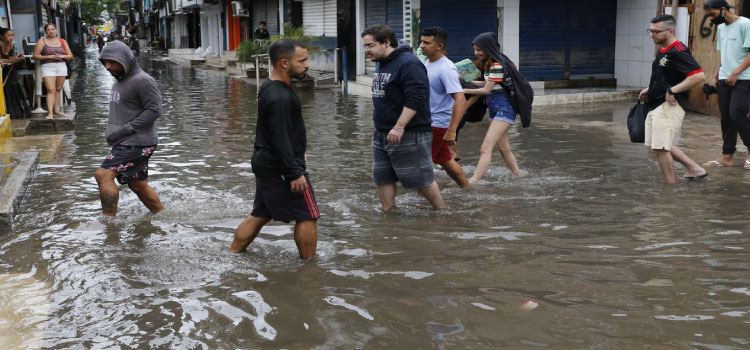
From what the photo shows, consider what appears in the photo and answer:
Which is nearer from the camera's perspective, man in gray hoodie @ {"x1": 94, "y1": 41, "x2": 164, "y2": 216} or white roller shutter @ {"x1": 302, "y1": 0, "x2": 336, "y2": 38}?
man in gray hoodie @ {"x1": 94, "y1": 41, "x2": 164, "y2": 216}

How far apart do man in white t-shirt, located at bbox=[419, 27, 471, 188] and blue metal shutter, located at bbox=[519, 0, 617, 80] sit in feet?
36.3

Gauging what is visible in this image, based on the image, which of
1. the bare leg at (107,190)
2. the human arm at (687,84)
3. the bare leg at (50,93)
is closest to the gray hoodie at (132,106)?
the bare leg at (107,190)

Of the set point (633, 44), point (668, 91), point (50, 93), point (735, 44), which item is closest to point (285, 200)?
point (668, 91)

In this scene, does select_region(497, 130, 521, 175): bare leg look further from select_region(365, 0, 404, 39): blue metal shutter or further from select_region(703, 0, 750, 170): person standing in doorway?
select_region(365, 0, 404, 39): blue metal shutter

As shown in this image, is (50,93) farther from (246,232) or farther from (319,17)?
(319,17)

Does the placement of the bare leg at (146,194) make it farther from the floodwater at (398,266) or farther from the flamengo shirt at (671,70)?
the flamengo shirt at (671,70)

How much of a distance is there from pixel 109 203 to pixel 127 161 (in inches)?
17.3

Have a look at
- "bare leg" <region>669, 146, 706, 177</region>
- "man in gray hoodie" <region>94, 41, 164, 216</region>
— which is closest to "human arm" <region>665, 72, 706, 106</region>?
"bare leg" <region>669, 146, 706, 177</region>

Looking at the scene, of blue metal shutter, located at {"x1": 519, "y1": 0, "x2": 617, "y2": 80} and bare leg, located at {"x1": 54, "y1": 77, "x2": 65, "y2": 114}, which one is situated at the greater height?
blue metal shutter, located at {"x1": 519, "y1": 0, "x2": 617, "y2": 80}

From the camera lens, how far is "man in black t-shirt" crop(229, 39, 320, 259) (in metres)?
4.78

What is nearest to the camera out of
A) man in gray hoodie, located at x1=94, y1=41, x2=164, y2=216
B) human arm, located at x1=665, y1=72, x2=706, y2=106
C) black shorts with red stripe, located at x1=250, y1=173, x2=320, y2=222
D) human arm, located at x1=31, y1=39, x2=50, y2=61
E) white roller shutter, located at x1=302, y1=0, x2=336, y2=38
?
black shorts with red stripe, located at x1=250, y1=173, x2=320, y2=222

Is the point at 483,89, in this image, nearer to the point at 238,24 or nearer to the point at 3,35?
the point at 3,35

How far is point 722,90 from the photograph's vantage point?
8562 millimetres

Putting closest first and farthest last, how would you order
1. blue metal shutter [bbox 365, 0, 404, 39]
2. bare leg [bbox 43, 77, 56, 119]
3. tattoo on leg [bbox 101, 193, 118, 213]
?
tattoo on leg [bbox 101, 193, 118, 213] < bare leg [bbox 43, 77, 56, 119] < blue metal shutter [bbox 365, 0, 404, 39]
